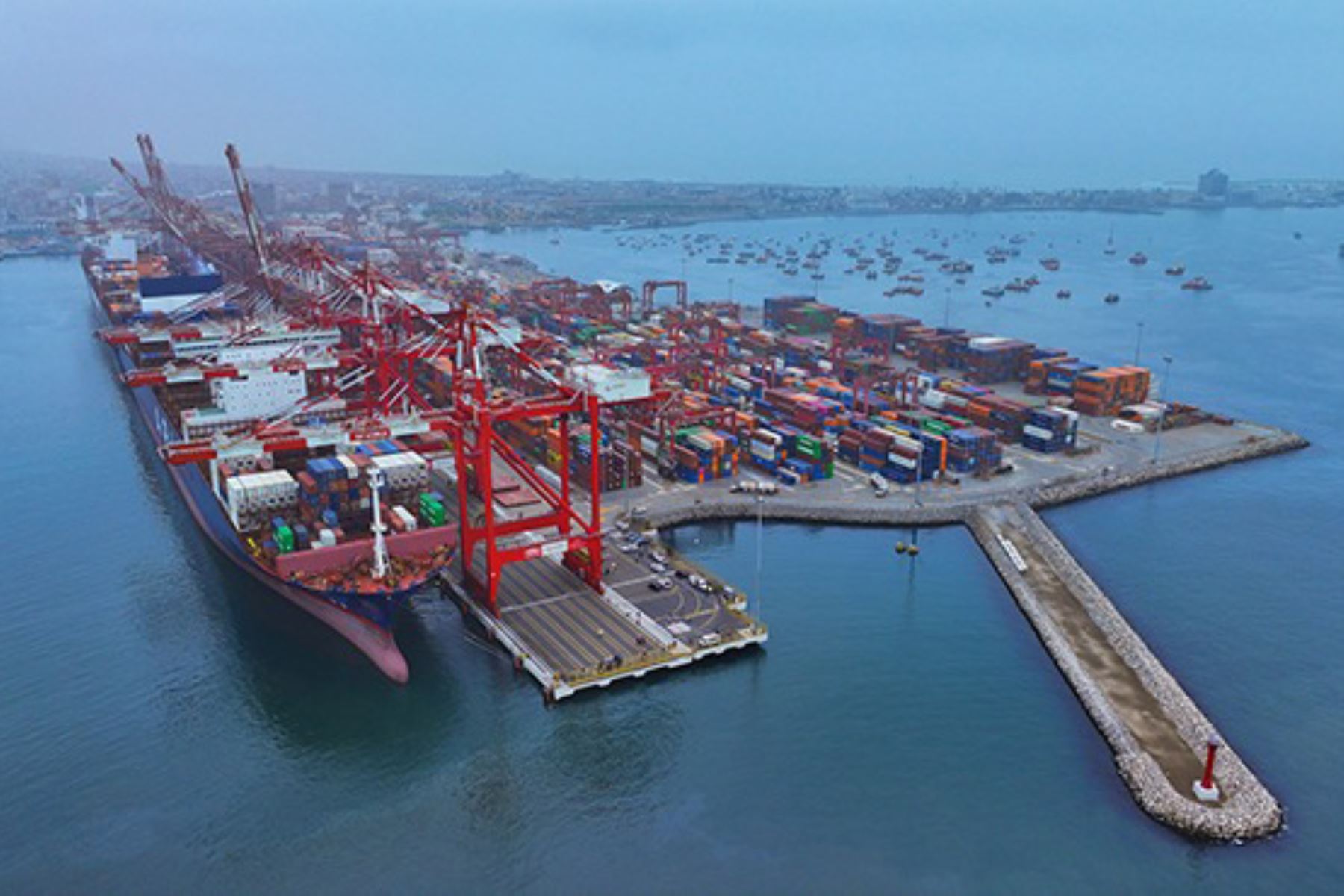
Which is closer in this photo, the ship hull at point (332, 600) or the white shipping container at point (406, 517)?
the ship hull at point (332, 600)

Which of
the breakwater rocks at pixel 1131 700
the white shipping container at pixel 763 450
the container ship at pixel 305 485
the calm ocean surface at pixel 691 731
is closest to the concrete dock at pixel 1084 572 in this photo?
the breakwater rocks at pixel 1131 700

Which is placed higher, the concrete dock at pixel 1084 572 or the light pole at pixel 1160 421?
the light pole at pixel 1160 421

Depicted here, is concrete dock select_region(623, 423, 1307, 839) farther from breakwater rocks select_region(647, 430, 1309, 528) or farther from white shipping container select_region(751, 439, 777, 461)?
white shipping container select_region(751, 439, 777, 461)

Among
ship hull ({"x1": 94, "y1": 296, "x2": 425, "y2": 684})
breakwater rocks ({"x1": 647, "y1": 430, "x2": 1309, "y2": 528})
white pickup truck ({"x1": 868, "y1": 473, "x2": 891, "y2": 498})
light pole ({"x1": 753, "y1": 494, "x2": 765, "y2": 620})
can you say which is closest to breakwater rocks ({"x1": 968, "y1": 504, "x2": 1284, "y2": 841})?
breakwater rocks ({"x1": 647, "y1": 430, "x2": 1309, "y2": 528})

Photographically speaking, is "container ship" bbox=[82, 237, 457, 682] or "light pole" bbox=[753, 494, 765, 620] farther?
"light pole" bbox=[753, 494, 765, 620]

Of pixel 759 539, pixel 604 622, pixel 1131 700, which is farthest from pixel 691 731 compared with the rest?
pixel 759 539

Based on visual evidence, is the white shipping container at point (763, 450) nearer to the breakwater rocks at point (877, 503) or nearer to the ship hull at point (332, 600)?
the breakwater rocks at point (877, 503)
